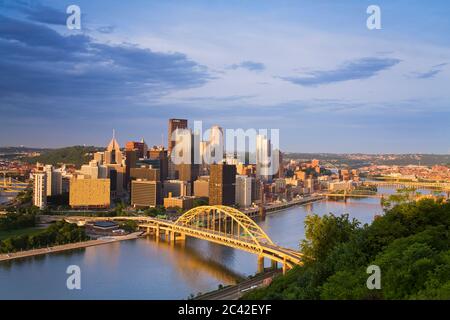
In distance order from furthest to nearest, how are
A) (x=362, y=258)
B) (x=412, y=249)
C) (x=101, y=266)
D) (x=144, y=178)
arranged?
1. (x=144, y=178)
2. (x=101, y=266)
3. (x=362, y=258)
4. (x=412, y=249)

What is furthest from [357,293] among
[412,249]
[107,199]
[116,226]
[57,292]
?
[107,199]

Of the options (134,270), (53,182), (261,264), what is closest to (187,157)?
(53,182)

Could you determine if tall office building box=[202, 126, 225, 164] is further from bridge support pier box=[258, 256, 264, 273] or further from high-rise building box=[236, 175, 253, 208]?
bridge support pier box=[258, 256, 264, 273]

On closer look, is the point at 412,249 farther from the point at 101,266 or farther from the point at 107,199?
the point at 107,199

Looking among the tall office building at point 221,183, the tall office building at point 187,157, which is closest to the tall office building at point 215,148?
the tall office building at point 187,157

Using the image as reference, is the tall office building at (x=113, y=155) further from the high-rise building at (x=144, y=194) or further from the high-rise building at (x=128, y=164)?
the high-rise building at (x=144, y=194)

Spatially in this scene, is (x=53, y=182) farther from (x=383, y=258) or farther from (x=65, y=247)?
(x=383, y=258)

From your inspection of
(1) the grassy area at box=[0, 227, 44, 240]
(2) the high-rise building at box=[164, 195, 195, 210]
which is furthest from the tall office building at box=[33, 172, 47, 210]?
(1) the grassy area at box=[0, 227, 44, 240]
